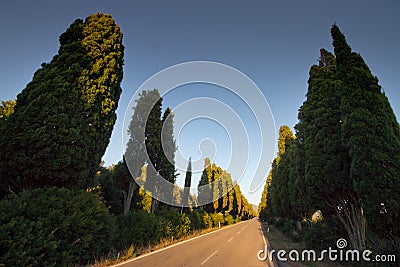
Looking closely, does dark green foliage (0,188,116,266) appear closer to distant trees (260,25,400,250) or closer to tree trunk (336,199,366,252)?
distant trees (260,25,400,250)

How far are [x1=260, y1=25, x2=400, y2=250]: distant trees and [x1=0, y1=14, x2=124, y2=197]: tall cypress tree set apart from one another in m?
9.25

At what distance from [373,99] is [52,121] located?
1088 centimetres

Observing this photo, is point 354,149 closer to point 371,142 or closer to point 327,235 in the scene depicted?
point 371,142

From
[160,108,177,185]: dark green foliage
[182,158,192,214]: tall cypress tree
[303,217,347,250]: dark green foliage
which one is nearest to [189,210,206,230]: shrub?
[160,108,177,185]: dark green foliage

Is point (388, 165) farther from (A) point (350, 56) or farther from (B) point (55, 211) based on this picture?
(B) point (55, 211)

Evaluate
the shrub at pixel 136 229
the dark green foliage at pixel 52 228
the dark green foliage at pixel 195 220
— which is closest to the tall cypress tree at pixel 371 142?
the dark green foliage at pixel 52 228

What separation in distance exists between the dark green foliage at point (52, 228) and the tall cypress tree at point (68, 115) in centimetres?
123

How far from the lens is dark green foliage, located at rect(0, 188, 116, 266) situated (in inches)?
167

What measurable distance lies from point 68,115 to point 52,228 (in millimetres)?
3920

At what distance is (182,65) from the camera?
14.2 metres

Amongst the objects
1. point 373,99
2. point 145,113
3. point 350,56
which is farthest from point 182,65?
point 373,99

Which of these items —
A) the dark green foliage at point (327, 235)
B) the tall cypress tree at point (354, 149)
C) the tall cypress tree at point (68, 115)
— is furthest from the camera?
the dark green foliage at point (327, 235)

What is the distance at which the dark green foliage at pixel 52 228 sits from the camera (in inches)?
167

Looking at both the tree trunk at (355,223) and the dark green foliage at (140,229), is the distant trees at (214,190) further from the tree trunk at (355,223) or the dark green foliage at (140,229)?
the tree trunk at (355,223)
